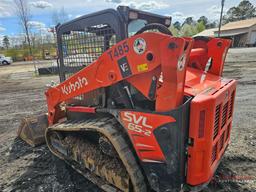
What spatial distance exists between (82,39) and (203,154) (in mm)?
2143

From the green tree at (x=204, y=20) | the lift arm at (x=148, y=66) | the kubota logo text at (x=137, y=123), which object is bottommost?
the kubota logo text at (x=137, y=123)

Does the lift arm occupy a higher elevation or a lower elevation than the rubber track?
higher

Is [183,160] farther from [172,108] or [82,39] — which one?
[82,39]

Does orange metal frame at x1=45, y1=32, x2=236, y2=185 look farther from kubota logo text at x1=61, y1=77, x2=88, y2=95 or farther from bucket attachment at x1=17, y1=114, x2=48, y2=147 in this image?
bucket attachment at x1=17, y1=114, x2=48, y2=147

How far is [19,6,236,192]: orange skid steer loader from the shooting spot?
6.87 feet

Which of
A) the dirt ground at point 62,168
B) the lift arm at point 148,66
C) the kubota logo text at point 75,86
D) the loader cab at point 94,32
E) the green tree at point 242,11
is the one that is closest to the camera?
the lift arm at point 148,66

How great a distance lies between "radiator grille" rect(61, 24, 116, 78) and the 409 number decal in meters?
0.37

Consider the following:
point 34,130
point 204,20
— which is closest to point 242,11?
point 204,20

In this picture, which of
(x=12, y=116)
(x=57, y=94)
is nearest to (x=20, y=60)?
(x=12, y=116)

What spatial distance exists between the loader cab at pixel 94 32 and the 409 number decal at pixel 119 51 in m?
0.26

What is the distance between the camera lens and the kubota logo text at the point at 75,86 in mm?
2818

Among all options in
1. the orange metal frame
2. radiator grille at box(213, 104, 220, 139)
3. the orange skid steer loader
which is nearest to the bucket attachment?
the orange skid steer loader

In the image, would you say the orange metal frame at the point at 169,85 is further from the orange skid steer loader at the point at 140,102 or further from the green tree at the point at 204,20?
the green tree at the point at 204,20

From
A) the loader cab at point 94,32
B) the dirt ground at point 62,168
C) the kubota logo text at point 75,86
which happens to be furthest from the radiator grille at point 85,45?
the dirt ground at point 62,168
